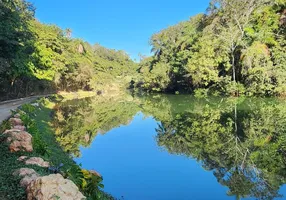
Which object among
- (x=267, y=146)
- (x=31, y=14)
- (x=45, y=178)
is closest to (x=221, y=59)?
(x=31, y=14)

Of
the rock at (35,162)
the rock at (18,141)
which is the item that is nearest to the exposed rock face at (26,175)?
the rock at (35,162)

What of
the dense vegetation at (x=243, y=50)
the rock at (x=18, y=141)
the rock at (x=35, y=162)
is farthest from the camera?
the dense vegetation at (x=243, y=50)

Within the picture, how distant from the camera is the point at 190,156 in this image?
12039 millimetres

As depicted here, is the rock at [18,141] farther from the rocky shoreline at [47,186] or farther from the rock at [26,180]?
the rock at [26,180]

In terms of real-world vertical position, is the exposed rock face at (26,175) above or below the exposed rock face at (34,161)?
above

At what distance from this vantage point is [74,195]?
4.75m

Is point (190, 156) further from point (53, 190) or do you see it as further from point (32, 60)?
point (32, 60)

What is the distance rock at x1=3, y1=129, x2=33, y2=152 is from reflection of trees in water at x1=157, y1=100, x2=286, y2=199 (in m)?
6.29

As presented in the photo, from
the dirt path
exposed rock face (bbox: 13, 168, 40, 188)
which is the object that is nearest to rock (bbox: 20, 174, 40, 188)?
exposed rock face (bbox: 13, 168, 40, 188)

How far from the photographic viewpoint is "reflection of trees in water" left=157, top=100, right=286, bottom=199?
859 centimetres

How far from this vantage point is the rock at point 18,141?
340 inches

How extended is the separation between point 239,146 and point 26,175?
956 centimetres

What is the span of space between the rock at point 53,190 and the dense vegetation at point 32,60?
1725 centimetres

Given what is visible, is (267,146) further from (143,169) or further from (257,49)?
(257,49)
